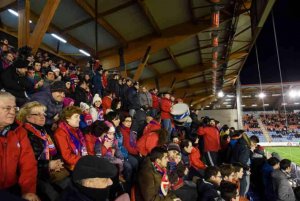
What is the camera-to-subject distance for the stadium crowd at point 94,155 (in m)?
2.23

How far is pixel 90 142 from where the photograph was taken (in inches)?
152

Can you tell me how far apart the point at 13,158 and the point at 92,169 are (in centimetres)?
81

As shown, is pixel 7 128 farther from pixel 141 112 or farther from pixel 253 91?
pixel 253 91

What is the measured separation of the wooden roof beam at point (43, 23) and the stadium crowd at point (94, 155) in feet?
2.00

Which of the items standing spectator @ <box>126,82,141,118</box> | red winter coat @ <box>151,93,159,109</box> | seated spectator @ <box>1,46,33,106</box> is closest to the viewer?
seated spectator @ <box>1,46,33,106</box>

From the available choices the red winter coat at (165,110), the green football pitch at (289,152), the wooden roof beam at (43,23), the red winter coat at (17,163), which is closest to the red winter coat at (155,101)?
the red winter coat at (165,110)

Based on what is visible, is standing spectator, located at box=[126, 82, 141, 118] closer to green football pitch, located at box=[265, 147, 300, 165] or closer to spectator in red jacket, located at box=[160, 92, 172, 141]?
spectator in red jacket, located at box=[160, 92, 172, 141]

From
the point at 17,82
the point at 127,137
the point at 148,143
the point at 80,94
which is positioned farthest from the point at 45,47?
the point at 148,143

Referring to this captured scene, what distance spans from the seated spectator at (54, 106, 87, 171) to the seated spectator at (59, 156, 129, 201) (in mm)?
1493

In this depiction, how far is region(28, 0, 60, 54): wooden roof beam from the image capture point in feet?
23.2

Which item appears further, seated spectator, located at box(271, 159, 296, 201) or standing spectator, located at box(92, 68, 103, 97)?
standing spectator, located at box(92, 68, 103, 97)

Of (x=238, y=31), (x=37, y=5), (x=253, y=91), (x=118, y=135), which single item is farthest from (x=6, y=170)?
(x=253, y=91)

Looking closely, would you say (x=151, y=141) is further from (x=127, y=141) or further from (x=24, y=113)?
(x=24, y=113)

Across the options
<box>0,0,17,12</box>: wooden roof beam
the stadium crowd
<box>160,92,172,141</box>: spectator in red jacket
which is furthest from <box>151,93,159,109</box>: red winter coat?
<box>0,0,17,12</box>: wooden roof beam
